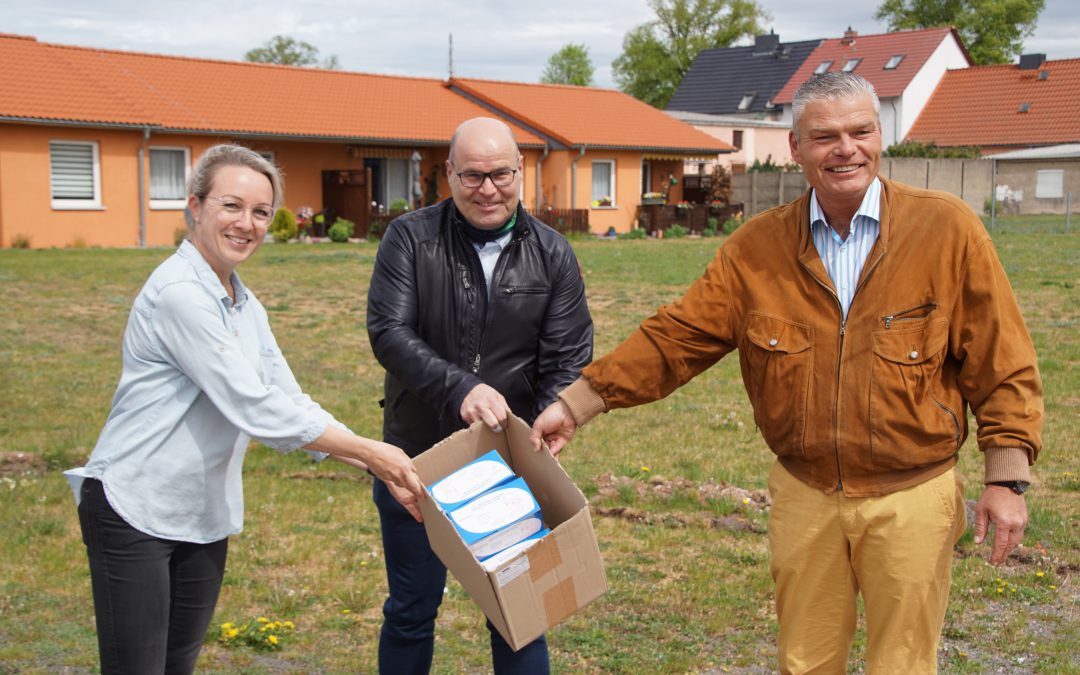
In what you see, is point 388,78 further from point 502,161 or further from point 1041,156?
point 502,161

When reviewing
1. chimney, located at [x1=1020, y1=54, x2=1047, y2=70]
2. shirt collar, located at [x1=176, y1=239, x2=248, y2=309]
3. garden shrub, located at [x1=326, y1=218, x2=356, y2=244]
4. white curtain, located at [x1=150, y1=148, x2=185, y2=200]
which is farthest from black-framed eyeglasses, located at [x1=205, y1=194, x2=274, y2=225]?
chimney, located at [x1=1020, y1=54, x2=1047, y2=70]

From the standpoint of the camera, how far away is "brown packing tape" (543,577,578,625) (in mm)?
3166

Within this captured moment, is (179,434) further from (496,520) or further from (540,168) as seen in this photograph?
(540,168)

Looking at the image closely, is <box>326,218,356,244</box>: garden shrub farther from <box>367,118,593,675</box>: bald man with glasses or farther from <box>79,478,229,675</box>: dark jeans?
<box>79,478,229,675</box>: dark jeans

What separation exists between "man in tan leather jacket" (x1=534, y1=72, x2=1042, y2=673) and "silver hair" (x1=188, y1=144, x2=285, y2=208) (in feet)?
4.84

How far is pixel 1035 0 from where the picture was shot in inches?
2901

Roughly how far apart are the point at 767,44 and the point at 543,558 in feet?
214

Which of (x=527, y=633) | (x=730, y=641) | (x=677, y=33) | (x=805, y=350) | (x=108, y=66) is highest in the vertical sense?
(x=677, y=33)

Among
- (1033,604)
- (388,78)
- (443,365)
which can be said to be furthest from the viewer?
(388,78)

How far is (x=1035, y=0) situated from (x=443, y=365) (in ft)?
267

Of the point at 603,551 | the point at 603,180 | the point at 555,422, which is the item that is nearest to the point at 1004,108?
the point at 603,180

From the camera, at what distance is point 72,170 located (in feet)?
84.3

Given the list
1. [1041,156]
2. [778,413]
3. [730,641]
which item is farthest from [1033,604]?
[1041,156]

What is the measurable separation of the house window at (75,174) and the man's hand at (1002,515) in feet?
83.8
